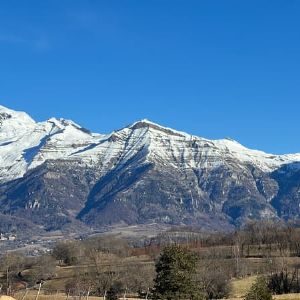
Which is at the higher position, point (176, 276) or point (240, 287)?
point (240, 287)

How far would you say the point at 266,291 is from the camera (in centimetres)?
7500

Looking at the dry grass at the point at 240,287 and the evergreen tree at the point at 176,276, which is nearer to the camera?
the evergreen tree at the point at 176,276

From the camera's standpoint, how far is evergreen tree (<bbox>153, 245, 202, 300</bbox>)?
8212 centimetres

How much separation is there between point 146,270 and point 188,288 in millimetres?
111590

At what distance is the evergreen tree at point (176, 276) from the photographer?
82.1m

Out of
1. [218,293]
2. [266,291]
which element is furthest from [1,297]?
[218,293]

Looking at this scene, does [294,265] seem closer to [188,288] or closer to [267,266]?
[267,266]

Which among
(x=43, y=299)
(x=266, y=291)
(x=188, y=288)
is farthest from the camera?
(x=43, y=299)

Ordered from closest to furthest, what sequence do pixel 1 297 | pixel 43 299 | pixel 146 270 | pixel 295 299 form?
pixel 1 297, pixel 295 299, pixel 43 299, pixel 146 270

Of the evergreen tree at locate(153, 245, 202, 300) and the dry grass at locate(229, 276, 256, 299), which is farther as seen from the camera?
the dry grass at locate(229, 276, 256, 299)

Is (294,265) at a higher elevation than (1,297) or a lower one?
higher

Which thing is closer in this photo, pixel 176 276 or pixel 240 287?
pixel 176 276

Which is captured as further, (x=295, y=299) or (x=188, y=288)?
(x=295, y=299)

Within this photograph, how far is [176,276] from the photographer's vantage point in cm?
8238
